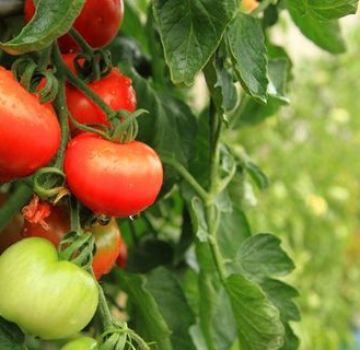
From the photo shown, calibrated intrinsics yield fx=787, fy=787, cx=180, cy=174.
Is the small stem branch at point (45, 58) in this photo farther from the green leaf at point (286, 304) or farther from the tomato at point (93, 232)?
the green leaf at point (286, 304)

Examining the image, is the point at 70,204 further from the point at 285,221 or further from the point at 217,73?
the point at 285,221

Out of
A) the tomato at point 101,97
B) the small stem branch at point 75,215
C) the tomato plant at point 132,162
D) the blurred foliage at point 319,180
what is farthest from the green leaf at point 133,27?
the blurred foliage at point 319,180

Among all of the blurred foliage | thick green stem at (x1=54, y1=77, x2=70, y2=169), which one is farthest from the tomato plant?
the blurred foliage

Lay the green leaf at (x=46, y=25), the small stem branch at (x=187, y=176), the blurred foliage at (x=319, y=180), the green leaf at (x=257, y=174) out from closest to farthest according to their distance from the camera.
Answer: the green leaf at (x=46, y=25) → the small stem branch at (x=187, y=176) → the green leaf at (x=257, y=174) → the blurred foliage at (x=319, y=180)

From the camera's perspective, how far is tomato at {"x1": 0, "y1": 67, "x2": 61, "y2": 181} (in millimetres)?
433

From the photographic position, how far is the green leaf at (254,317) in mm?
540

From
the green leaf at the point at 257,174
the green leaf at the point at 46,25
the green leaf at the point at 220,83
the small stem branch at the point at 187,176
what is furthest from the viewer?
the green leaf at the point at 257,174

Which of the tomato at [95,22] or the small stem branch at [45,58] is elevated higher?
the small stem branch at [45,58]

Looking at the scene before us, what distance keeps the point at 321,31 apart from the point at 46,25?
12.1 inches

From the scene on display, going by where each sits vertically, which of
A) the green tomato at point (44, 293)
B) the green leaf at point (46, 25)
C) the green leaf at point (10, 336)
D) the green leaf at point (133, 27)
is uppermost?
the green leaf at point (46, 25)

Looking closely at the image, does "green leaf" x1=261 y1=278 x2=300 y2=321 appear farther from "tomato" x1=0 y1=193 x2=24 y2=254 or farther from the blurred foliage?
the blurred foliage

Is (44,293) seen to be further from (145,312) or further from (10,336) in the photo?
(145,312)

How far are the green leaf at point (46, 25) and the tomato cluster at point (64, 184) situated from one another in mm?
24

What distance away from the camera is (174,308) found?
678 mm
